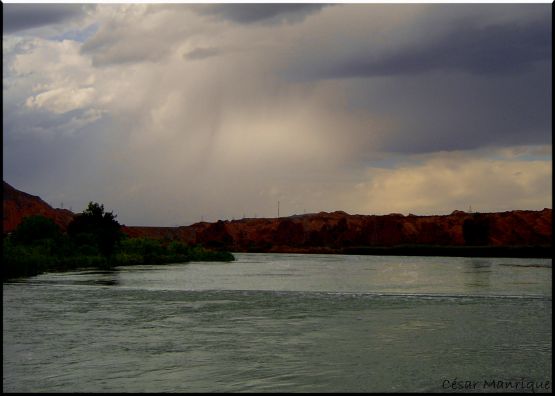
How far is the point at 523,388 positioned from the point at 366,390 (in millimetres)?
3992

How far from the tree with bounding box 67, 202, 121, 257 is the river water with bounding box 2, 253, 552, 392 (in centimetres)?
4146

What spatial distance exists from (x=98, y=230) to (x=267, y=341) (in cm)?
6431

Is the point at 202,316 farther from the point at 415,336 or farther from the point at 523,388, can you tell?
the point at 523,388

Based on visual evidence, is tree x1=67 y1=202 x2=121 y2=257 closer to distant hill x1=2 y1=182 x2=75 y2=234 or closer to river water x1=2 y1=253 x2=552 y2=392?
river water x1=2 y1=253 x2=552 y2=392

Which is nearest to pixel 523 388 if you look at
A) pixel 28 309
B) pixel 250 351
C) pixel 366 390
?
pixel 366 390

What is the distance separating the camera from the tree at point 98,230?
85.1 meters

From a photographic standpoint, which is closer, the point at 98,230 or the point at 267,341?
the point at 267,341

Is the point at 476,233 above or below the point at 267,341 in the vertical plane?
above

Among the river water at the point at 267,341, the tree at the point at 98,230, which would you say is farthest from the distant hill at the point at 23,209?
the river water at the point at 267,341

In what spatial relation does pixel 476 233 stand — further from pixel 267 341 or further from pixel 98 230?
pixel 267 341

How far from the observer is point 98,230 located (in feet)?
279

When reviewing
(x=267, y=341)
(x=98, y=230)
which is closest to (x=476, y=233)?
(x=98, y=230)

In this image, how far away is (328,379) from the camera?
1869 centimetres

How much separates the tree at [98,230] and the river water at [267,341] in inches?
1632
